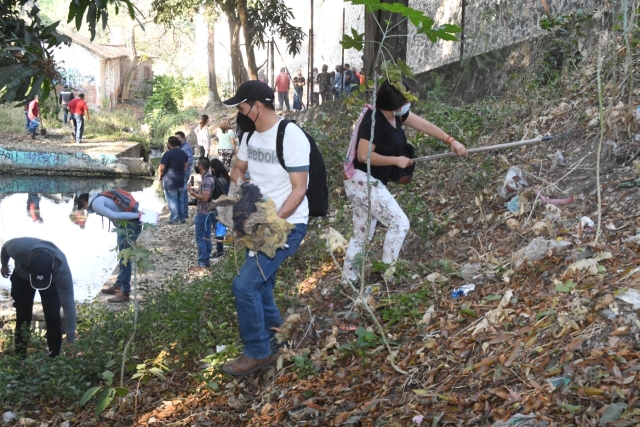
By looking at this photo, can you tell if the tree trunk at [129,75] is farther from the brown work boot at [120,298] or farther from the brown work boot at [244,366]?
the brown work boot at [244,366]

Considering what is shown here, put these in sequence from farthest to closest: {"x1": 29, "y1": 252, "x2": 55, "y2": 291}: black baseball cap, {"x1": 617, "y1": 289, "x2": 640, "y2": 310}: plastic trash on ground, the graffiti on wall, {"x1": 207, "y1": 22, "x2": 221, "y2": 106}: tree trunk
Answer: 1. {"x1": 207, "y1": 22, "x2": 221, "y2": 106}: tree trunk
2. the graffiti on wall
3. {"x1": 29, "y1": 252, "x2": 55, "y2": 291}: black baseball cap
4. {"x1": 617, "y1": 289, "x2": 640, "y2": 310}: plastic trash on ground

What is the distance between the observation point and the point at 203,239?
31.5 ft

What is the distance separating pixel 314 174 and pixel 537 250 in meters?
1.63

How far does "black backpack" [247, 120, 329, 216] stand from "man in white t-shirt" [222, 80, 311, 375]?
4 cm

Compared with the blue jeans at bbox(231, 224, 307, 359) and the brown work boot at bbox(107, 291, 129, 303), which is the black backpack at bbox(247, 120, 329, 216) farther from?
the brown work boot at bbox(107, 291, 129, 303)

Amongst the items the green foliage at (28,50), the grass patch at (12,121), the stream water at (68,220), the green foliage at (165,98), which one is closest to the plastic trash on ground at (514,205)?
the green foliage at (28,50)

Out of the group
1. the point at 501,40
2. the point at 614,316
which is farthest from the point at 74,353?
the point at 501,40

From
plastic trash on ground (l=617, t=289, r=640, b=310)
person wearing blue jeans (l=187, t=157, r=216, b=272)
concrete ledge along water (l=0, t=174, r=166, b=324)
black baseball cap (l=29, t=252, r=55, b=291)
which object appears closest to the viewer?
plastic trash on ground (l=617, t=289, r=640, b=310)

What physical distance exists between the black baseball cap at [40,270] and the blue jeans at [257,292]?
2.32m

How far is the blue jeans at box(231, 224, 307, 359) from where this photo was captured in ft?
14.6

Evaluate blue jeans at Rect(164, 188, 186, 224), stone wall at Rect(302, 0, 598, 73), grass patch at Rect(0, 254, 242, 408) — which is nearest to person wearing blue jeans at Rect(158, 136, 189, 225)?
blue jeans at Rect(164, 188, 186, 224)

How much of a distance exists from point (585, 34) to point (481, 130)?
5.96ft

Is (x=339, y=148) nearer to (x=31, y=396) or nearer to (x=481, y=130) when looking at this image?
(x=481, y=130)

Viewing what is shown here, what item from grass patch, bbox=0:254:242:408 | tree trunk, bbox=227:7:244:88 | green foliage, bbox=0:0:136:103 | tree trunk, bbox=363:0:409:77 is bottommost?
grass patch, bbox=0:254:242:408
